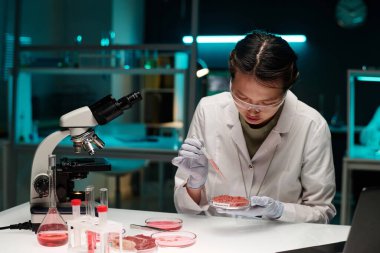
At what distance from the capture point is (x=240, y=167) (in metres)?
2.04

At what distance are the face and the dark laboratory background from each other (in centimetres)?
105

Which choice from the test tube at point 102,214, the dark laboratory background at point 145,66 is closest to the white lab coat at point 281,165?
the test tube at point 102,214

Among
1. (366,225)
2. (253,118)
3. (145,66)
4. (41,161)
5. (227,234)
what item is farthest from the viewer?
(145,66)

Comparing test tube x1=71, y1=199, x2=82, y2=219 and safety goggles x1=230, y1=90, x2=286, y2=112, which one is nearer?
test tube x1=71, y1=199, x2=82, y2=219

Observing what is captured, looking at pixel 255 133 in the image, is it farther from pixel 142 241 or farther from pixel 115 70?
pixel 115 70

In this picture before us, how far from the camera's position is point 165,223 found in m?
1.67

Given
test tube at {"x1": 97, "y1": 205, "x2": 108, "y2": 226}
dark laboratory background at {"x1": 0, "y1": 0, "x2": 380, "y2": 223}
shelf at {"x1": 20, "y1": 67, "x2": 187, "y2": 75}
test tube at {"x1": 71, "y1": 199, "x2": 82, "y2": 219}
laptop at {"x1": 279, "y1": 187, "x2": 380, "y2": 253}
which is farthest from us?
dark laboratory background at {"x1": 0, "y1": 0, "x2": 380, "y2": 223}

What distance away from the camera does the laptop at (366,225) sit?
114 cm

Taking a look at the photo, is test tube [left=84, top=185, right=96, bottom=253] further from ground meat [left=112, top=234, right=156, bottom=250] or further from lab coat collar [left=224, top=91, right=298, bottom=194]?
lab coat collar [left=224, top=91, right=298, bottom=194]

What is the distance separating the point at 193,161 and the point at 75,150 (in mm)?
431

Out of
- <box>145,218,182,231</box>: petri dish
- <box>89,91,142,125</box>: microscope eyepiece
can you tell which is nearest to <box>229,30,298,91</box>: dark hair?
<box>89,91,142,125</box>: microscope eyepiece

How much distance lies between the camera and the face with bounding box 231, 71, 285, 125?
179cm

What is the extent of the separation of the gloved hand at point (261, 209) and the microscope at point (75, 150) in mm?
486

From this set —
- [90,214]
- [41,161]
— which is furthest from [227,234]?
[41,161]
